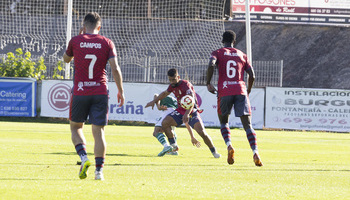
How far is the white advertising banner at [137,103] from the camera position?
25453 millimetres

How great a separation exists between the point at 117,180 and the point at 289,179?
215cm

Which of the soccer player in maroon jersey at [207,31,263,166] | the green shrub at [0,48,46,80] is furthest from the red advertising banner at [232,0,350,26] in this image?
the soccer player in maroon jersey at [207,31,263,166]

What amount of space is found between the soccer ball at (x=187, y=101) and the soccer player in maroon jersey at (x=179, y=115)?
0.20ft

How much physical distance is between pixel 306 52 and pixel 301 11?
5737 millimetres

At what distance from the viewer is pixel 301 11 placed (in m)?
35.1

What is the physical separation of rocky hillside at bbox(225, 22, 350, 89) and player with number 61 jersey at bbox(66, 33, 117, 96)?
30.2 metres

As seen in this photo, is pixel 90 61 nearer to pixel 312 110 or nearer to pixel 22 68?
pixel 312 110

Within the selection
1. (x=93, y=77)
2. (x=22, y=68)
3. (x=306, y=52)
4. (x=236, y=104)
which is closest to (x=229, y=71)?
(x=236, y=104)

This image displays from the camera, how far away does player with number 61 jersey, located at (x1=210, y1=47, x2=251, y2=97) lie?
33.6 ft

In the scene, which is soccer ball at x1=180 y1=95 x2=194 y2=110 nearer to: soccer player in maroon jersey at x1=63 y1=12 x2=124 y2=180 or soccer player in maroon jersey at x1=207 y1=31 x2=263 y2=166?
soccer player in maroon jersey at x1=207 y1=31 x2=263 y2=166

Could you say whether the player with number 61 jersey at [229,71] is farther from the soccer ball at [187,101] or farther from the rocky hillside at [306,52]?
the rocky hillside at [306,52]

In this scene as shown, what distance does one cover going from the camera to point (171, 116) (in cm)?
1258

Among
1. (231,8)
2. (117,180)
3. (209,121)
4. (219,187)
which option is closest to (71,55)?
(117,180)

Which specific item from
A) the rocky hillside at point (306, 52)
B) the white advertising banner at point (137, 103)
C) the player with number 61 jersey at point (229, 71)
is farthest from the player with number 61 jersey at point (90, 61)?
the rocky hillside at point (306, 52)
